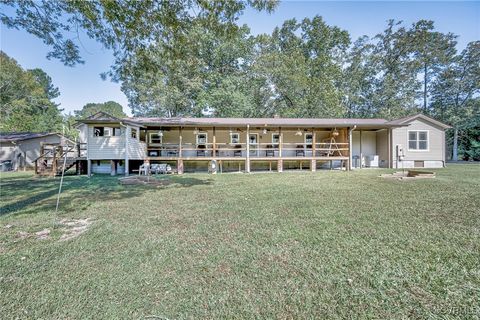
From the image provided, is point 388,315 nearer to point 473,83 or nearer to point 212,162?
point 212,162

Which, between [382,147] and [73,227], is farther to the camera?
[382,147]

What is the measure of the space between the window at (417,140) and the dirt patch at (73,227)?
19.4m

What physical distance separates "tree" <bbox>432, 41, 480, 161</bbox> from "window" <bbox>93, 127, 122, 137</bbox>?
110 feet

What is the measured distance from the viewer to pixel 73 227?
14.0 feet

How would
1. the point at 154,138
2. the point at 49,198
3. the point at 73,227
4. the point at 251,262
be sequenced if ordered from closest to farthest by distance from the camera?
the point at 251,262 < the point at 73,227 < the point at 49,198 < the point at 154,138

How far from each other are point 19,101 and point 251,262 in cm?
3995

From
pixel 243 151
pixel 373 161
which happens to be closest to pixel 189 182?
pixel 243 151

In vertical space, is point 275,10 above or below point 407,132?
above

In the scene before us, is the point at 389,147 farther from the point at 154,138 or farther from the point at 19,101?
the point at 19,101

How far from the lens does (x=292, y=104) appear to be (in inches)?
1013

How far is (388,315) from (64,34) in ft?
34.9

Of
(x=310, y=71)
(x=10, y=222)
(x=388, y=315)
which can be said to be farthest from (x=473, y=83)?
(x=10, y=222)

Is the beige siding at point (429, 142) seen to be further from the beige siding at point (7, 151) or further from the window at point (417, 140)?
the beige siding at point (7, 151)

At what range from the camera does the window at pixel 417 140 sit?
15.8 m
